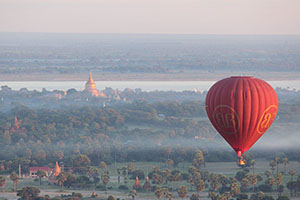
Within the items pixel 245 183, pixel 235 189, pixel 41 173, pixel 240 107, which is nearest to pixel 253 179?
pixel 245 183

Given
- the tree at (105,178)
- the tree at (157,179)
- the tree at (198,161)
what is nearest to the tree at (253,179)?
the tree at (157,179)

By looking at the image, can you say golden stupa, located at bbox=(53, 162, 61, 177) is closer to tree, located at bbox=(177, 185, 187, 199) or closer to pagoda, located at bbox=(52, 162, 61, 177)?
pagoda, located at bbox=(52, 162, 61, 177)

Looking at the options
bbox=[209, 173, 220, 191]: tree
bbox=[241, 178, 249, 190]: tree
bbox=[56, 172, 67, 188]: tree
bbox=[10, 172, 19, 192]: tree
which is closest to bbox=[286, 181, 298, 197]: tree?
bbox=[241, 178, 249, 190]: tree

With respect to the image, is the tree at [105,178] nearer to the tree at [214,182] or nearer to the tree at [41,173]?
the tree at [41,173]

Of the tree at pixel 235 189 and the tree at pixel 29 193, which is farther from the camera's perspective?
the tree at pixel 235 189

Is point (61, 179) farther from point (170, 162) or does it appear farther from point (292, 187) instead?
point (292, 187)

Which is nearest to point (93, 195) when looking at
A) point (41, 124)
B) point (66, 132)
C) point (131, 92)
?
point (66, 132)

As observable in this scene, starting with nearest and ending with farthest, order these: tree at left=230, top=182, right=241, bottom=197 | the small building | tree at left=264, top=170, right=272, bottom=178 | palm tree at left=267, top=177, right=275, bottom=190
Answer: tree at left=230, top=182, right=241, bottom=197, palm tree at left=267, top=177, right=275, bottom=190, tree at left=264, top=170, right=272, bottom=178, the small building
